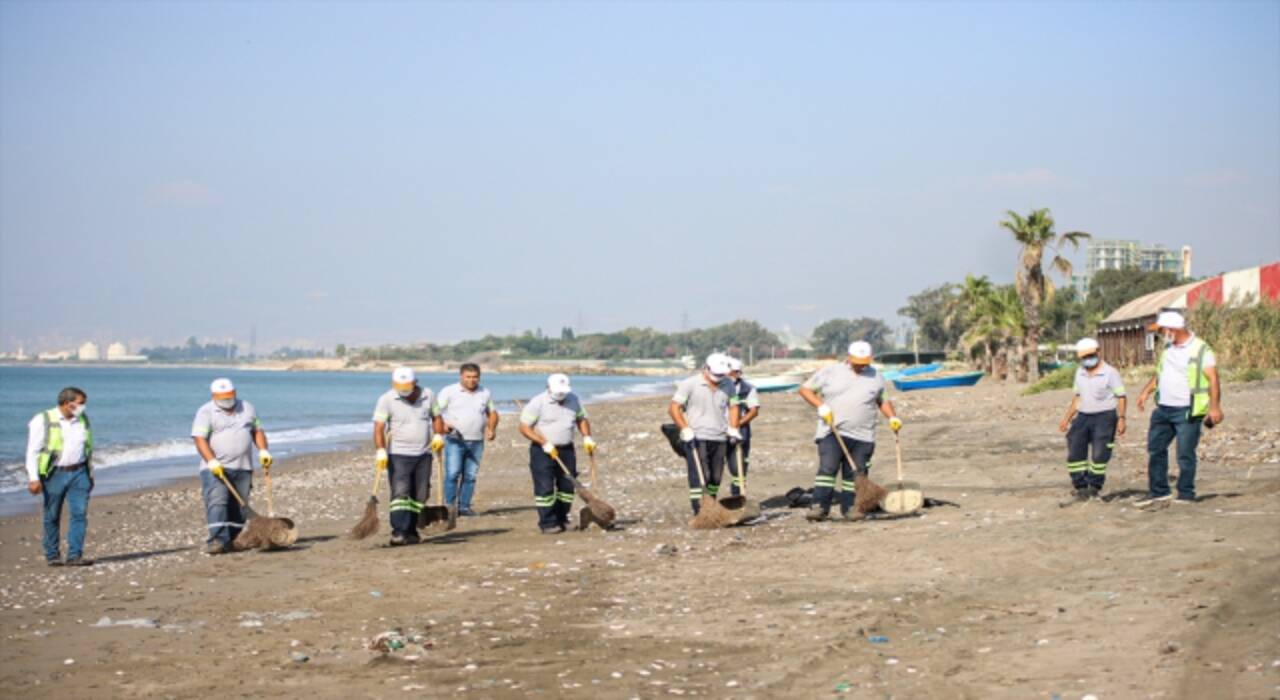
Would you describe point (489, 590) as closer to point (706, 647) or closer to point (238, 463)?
point (706, 647)

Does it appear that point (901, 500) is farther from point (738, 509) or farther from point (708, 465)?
point (708, 465)

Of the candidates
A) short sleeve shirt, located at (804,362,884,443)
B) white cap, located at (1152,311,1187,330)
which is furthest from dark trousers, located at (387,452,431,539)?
white cap, located at (1152,311,1187,330)

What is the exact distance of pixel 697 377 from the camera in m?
13.8

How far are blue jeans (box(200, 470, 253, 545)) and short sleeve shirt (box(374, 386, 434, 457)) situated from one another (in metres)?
1.51

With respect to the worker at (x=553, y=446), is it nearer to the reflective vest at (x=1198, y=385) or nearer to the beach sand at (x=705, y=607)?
the beach sand at (x=705, y=607)

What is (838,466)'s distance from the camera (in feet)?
44.4

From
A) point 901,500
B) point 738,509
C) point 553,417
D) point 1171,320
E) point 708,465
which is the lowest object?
point 738,509

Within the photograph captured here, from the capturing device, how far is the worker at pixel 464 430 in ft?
51.4

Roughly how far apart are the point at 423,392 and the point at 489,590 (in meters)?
3.58

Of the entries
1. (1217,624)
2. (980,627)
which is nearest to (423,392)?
(980,627)

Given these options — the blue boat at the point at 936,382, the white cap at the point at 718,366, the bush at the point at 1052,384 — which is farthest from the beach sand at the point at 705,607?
the blue boat at the point at 936,382

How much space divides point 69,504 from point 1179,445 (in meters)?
10.7

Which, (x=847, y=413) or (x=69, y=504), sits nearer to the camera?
(x=69, y=504)

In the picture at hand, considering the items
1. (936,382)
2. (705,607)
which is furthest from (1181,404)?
(936,382)
